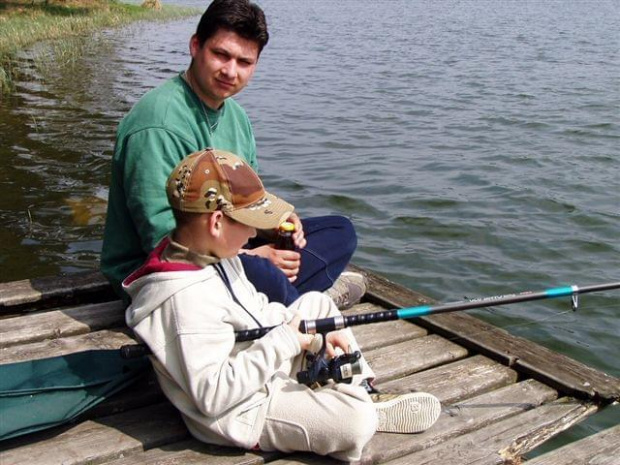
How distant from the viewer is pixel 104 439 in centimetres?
321

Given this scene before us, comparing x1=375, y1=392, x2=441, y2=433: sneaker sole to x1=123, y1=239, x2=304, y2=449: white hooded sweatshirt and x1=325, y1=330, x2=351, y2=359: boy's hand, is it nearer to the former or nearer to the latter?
x1=325, y1=330, x2=351, y2=359: boy's hand

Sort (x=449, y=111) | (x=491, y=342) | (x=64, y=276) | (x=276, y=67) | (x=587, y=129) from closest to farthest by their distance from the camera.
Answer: (x=491, y=342) < (x=64, y=276) < (x=587, y=129) < (x=449, y=111) < (x=276, y=67)

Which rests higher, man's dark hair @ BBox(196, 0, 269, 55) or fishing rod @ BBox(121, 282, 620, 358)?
man's dark hair @ BBox(196, 0, 269, 55)

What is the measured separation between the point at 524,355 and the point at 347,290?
1.07m

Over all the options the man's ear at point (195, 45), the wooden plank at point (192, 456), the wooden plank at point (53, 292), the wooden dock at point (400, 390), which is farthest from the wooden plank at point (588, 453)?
the wooden plank at point (53, 292)

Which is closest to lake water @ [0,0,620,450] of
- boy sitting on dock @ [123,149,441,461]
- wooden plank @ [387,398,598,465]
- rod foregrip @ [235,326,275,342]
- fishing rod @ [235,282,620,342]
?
wooden plank @ [387,398,598,465]

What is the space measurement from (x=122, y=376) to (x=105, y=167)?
7.56 m

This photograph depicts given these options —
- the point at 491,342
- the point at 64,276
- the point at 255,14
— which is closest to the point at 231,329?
Answer: the point at 255,14

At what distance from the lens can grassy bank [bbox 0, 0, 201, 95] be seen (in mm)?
21297

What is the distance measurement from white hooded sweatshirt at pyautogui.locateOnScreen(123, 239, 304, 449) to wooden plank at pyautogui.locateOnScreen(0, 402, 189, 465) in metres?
0.31

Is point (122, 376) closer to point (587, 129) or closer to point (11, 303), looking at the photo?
point (11, 303)

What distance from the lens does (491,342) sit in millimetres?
4410

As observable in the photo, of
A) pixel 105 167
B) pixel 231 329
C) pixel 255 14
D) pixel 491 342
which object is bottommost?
pixel 105 167

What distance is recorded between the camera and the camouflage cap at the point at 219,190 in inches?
110
